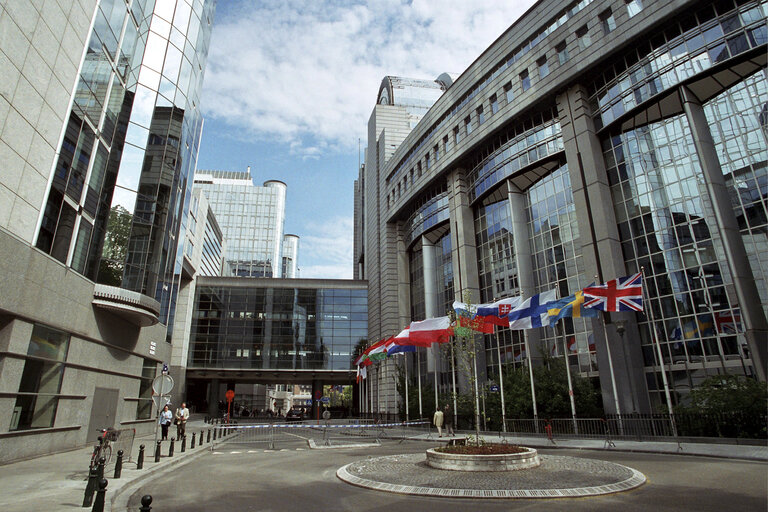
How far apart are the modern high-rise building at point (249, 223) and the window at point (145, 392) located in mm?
87702

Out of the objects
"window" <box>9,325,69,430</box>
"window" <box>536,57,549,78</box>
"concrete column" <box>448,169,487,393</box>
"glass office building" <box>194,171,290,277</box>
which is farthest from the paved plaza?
"glass office building" <box>194,171,290,277</box>

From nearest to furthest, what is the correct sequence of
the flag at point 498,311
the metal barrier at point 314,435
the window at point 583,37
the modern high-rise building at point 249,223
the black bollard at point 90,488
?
the black bollard at point 90,488 < the metal barrier at point 314,435 < the flag at point 498,311 < the window at point 583,37 < the modern high-rise building at point 249,223

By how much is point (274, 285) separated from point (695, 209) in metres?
54.0

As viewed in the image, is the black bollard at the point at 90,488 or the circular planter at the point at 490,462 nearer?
the black bollard at the point at 90,488

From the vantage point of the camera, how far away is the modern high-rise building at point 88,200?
15.9 meters

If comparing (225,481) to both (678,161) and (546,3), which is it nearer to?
(678,161)

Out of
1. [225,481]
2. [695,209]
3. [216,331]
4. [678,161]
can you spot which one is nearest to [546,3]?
[678,161]

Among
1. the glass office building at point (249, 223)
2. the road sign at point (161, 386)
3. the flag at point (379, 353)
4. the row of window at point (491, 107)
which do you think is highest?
the glass office building at point (249, 223)

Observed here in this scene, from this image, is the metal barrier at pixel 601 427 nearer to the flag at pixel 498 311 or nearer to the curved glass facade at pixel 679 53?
the flag at pixel 498 311

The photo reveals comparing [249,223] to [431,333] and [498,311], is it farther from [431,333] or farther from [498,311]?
[498,311]

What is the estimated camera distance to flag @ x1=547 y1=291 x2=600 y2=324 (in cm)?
2495

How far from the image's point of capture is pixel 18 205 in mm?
16125

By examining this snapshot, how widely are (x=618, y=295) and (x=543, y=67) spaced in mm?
21648

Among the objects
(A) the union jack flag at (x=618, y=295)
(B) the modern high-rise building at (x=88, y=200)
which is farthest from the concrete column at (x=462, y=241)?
(B) the modern high-rise building at (x=88, y=200)
